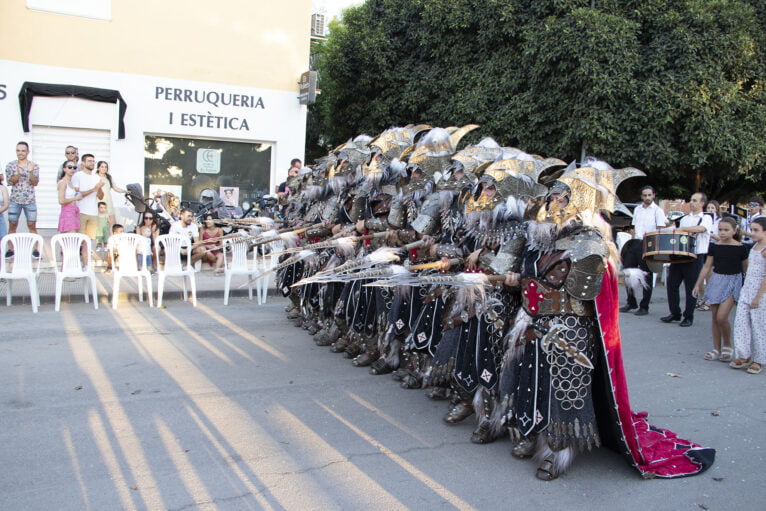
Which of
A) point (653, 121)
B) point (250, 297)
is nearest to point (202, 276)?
point (250, 297)

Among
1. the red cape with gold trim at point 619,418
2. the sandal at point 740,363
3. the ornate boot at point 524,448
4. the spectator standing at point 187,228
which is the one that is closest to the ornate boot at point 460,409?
the ornate boot at point 524,448

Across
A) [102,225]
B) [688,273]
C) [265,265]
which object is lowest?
[265,265]

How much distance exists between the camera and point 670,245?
7.68 m

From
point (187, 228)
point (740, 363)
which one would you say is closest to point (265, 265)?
point (187, 228)

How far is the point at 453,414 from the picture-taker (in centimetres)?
478

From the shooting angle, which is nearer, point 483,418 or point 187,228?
point 483,418

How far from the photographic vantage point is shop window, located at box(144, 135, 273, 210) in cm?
1534

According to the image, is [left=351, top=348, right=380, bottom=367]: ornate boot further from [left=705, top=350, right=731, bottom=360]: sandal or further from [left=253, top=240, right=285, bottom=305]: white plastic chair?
[left=705, top=350, right=731, bottom=360]: sandal

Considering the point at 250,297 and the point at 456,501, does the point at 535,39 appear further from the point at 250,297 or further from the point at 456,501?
the point at 456,501

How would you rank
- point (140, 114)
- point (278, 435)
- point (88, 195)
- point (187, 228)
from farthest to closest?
point (140, 114), point (187, 228), point (88, 195), point (278, 435)

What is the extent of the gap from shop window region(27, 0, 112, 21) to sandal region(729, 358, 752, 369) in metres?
14.3

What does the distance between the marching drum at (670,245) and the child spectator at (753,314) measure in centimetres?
111

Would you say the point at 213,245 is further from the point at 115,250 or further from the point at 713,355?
the point at 713,355

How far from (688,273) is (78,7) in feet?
44.9
